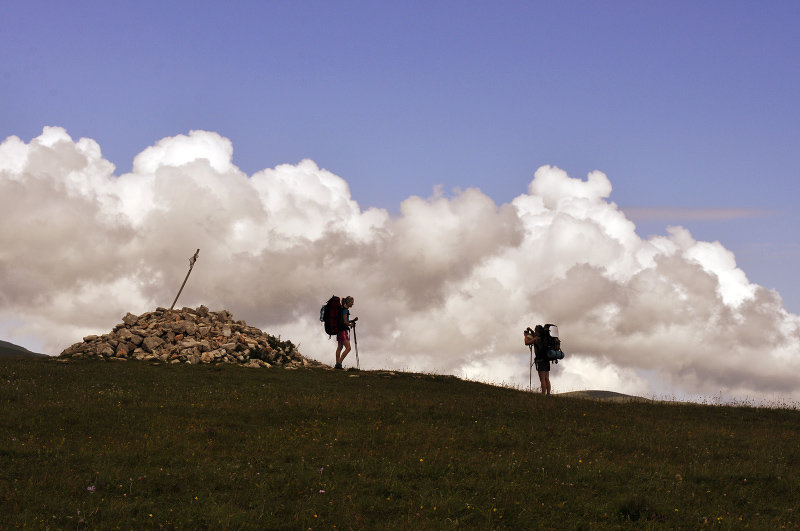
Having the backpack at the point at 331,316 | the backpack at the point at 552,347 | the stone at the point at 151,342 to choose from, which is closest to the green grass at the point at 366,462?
the backpack at the point at 552,347

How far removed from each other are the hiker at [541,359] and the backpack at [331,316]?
10.7 meters

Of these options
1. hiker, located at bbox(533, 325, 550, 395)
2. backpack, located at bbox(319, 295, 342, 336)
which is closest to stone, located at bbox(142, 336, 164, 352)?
backpack, located at bbox(319, 295, 342, 336)

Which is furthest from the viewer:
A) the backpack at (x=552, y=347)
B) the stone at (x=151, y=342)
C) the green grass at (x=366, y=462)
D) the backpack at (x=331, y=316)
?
the stone at (x=151, y=342)

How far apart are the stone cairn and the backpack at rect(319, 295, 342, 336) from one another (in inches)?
141

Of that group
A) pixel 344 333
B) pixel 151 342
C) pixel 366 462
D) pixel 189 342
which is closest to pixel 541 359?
pixel 344 333

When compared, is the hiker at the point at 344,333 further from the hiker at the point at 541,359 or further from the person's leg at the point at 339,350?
the hiker at the point at 541,359

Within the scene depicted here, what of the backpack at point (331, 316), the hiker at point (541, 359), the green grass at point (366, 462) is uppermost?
the backpack at point (331, 316)

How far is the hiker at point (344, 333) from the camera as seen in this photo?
36969mm

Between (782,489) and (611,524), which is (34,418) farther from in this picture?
(782,489)

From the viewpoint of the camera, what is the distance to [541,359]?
1297 inches

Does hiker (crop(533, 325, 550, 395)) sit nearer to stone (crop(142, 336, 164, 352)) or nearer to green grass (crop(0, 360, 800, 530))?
green grass (crop(0, 360, 800, 530))

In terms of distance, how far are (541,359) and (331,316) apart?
11.6 meters

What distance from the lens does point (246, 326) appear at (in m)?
45.7

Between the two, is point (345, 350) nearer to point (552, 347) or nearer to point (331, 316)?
point (331, 316)
